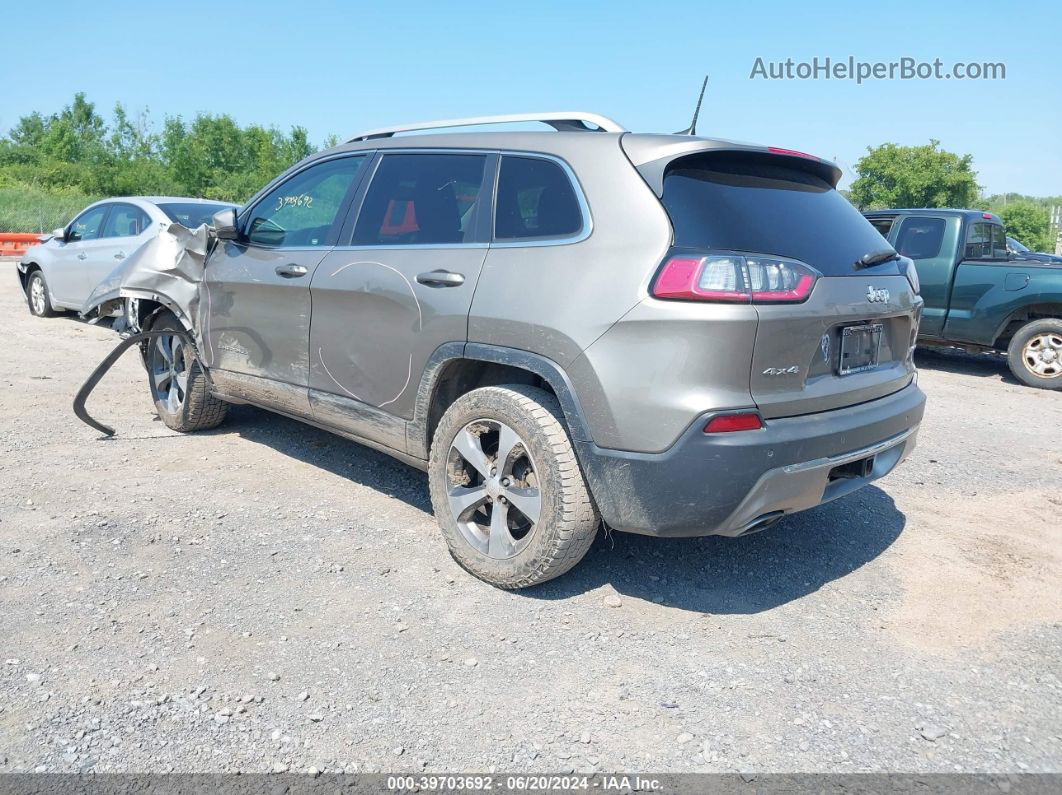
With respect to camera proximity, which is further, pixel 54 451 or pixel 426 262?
pixel 54 451

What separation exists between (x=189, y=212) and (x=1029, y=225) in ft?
190

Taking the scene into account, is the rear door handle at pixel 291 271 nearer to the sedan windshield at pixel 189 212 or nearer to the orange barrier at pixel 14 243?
the sedan windshield at pixel 189 212

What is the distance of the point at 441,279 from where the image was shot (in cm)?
357

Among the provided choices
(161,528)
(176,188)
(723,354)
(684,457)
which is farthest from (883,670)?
(176,188)

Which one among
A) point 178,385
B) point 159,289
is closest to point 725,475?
point 159,289

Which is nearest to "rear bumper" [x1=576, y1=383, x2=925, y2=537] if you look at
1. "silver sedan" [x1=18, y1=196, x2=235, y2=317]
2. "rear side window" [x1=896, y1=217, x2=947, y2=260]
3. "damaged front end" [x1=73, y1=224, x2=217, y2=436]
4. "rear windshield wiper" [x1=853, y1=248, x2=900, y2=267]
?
"rear windshield wiper" [x1=853, y1=248, x2=900, y2=267]

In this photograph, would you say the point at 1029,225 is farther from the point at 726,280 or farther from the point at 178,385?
the point at 726,280

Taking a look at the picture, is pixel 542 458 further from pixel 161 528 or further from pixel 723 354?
pixel 161 528

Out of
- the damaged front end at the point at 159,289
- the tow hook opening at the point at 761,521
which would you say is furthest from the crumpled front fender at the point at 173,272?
the tow hook opening at the point at 761,521

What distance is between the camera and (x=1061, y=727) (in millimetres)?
2645

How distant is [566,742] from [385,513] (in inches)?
80.5

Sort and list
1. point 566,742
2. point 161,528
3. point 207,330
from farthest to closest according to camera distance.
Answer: point 207,330
point 161,528
point 566,742

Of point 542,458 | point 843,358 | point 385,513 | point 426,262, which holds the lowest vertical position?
point 385,513

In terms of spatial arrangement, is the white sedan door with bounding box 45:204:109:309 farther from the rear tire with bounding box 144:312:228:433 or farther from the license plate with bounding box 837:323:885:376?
the license plate with bounding box 837:323:885:376
